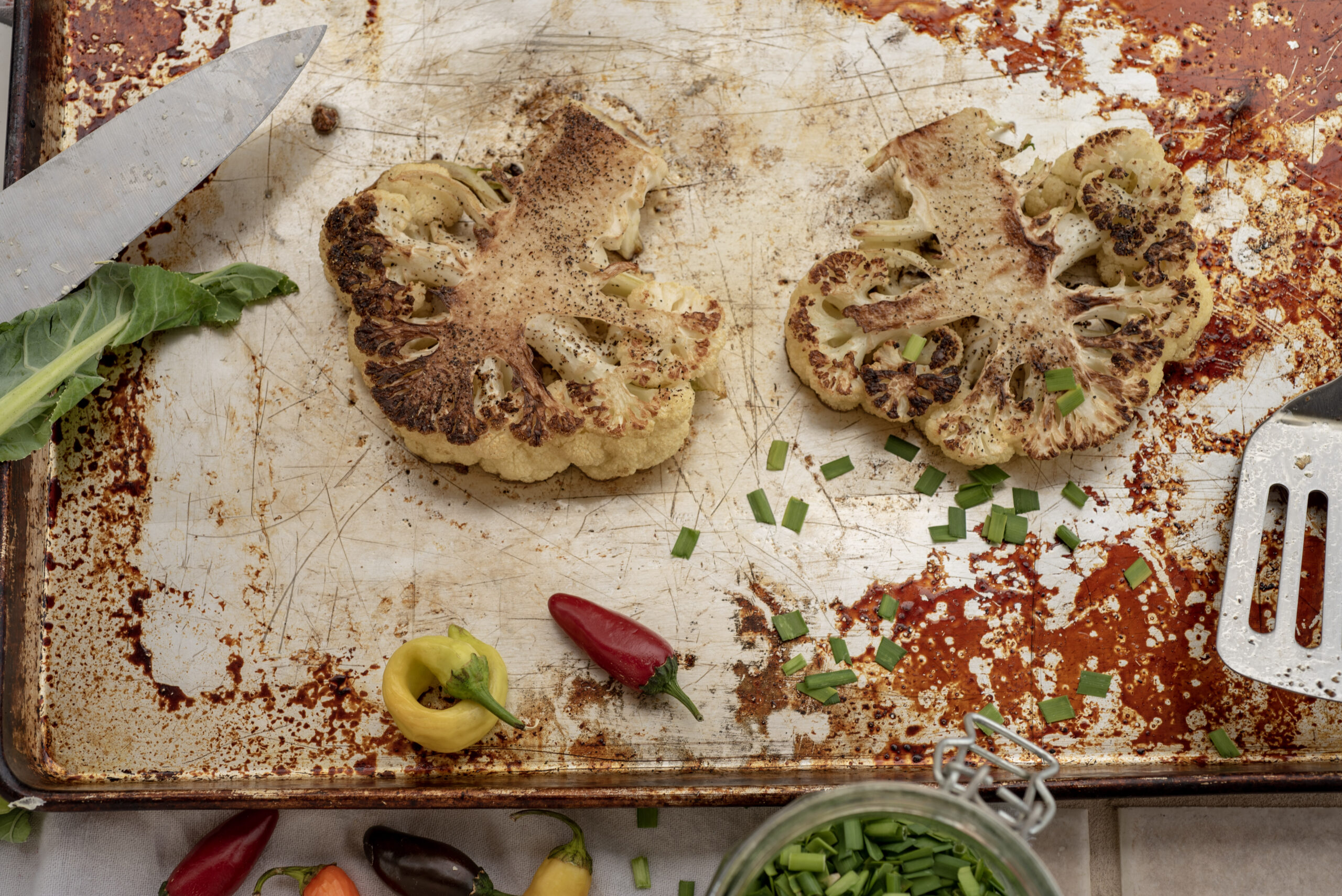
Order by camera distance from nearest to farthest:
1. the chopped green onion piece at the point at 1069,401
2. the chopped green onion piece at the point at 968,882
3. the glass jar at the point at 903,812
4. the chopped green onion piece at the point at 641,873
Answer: the glass jar at the point at 903,812 → the chopped green onion piece at the point at 968,882 → the chopped green onion piece at the point at 1069,401 → the chopped green onion piece at the point at 641,873

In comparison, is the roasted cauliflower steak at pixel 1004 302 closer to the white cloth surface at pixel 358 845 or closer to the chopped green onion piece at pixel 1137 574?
the chopped green onion piece at pixel 1137 574

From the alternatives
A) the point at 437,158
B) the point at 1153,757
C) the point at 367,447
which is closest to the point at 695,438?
the point at 367,447

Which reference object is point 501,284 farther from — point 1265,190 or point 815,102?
point 1265,190

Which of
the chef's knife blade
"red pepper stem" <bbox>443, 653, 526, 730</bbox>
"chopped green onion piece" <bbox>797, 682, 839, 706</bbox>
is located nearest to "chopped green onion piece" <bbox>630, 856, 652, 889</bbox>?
"red pepper stem" <bbox>443, 653, 526, 730</bbox>

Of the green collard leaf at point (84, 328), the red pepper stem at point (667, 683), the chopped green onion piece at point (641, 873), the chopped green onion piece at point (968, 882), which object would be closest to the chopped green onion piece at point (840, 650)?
the red pepper stem at point (667, 683)

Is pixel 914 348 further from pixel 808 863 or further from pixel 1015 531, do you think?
pixel 808 863
